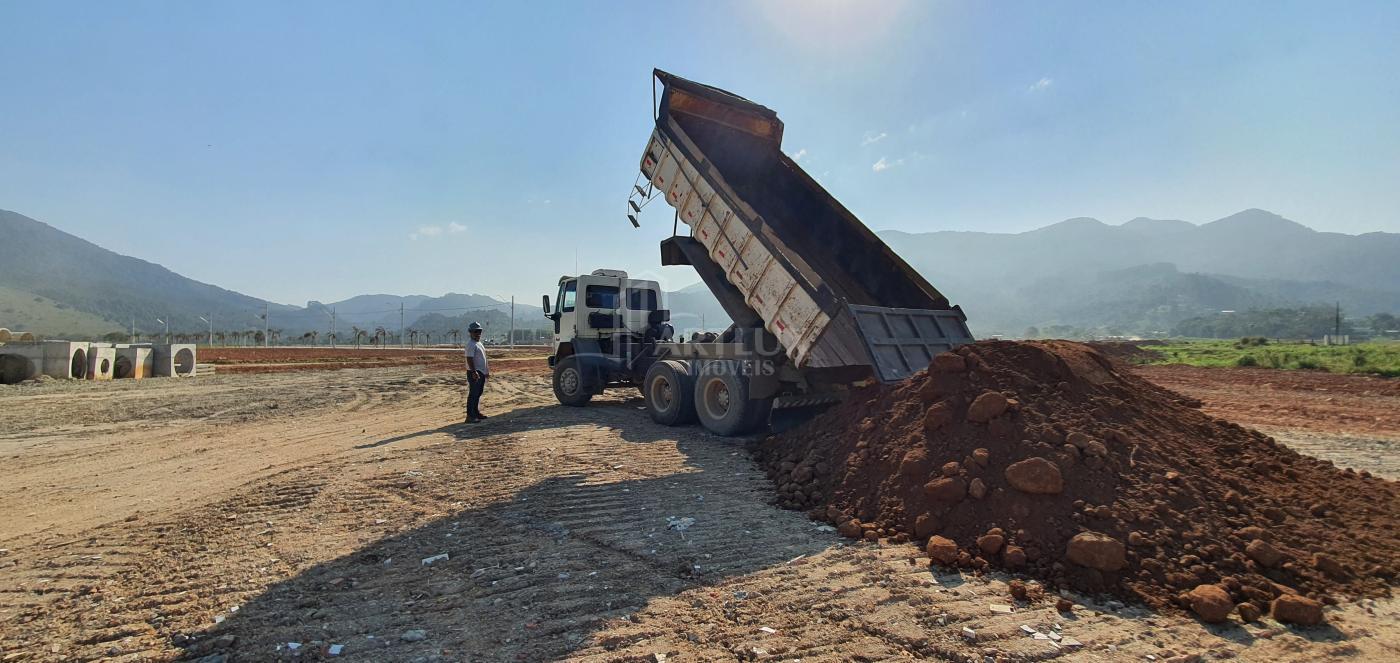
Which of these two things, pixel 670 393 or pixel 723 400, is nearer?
pixel 723 400

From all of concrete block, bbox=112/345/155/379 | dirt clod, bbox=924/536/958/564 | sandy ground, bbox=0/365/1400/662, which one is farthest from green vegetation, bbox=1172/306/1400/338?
concrete block, bbox=112/345/155/379

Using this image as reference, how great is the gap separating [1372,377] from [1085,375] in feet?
78.8

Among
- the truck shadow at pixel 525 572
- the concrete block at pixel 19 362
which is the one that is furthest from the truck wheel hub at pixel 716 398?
the concrete block at pixel 19 362

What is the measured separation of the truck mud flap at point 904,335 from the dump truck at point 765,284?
0.06 feet

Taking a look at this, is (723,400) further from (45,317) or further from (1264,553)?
(45,317)

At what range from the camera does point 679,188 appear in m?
8.75

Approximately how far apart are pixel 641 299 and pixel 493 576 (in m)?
8.99

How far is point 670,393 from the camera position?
9734mm

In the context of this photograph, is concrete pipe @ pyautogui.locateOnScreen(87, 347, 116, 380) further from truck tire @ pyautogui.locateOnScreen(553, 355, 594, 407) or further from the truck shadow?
the truck shadow

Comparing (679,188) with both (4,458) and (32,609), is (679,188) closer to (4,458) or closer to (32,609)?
(32,609)

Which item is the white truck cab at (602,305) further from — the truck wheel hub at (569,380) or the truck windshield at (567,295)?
the truck wheel hub at (569,380)

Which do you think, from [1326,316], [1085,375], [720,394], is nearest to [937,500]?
[1085,375]

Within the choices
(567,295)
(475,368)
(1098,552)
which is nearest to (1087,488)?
(1098,552)

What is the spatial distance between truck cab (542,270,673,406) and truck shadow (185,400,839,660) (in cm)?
560
